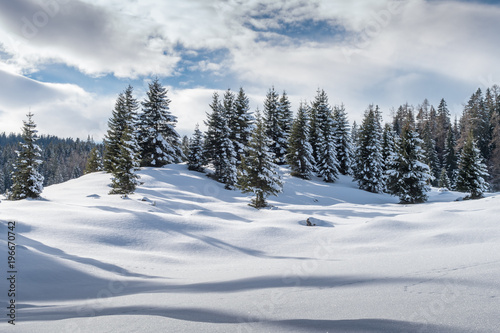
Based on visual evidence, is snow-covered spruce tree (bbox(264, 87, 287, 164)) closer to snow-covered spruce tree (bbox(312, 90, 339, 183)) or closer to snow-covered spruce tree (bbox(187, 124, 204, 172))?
snow-covered spruce tree (bbox(312, 90, 339, 183))


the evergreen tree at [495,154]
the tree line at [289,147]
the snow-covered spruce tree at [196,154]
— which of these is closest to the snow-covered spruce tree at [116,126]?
the tree line at [289,147]

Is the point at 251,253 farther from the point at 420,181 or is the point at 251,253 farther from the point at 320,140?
the point at 320,140

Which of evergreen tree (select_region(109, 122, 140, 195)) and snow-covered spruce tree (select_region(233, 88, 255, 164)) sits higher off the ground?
snow-covered spruce tree (select_region(233, 88, 255, 164))

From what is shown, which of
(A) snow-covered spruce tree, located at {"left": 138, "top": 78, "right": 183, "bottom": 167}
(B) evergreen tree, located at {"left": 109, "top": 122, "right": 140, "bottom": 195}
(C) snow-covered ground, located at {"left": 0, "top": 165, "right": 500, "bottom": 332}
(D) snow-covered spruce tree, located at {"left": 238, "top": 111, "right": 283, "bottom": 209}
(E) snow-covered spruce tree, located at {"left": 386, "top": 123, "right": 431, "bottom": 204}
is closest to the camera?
(C) snow-covered ground, located at {"left": 0, "top": 165, "right": 500, "bottom": 332}

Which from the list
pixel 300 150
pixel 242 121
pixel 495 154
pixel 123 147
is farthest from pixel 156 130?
pixel 495 154

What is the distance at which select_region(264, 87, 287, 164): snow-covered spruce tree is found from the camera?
44031mm

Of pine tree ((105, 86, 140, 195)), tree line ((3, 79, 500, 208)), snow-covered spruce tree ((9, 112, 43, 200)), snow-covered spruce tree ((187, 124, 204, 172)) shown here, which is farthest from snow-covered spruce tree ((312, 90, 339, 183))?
snow-covered spruce tree ((9, 112, 43, 200))

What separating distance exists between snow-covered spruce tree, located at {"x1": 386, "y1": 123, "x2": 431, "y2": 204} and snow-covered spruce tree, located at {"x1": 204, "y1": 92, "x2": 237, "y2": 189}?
17707mm

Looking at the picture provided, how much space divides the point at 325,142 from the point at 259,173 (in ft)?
73.7

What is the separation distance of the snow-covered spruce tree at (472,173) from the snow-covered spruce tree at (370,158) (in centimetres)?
892

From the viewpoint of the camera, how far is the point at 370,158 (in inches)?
1382

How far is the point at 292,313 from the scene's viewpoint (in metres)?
3.60

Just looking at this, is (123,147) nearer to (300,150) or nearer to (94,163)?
(300,150)

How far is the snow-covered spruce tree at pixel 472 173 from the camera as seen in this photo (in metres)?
26.2
